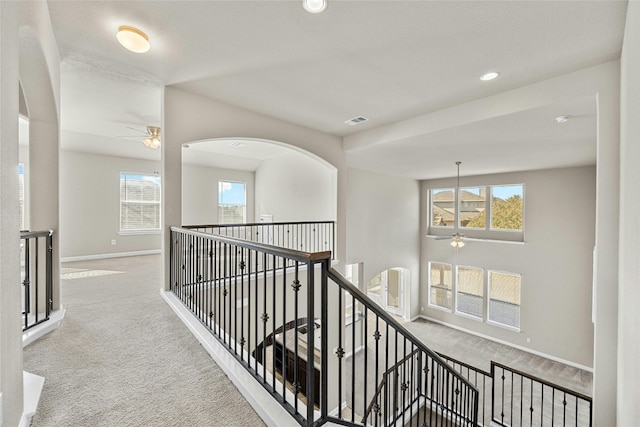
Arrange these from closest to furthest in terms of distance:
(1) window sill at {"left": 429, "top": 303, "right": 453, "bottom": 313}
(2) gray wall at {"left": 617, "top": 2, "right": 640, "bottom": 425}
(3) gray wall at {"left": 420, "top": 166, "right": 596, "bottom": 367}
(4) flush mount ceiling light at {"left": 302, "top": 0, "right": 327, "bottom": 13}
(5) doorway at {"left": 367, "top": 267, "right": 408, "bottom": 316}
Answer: (2) gray wall at {"left": 617, "top": 2, "right": 640, "bottom": 425}
(4) flush mount ceiling light at {"left": 302, "top": 0, "right": 327, "bottom": 13}
(3) gray wall at {"left": 420, "top": 166, "right": 596, "bottom": 367}
(1) window sill at {"left": 429, "top": 303, "right": 453, "bottom": 313}
(5) doorway at {"left": 367, "top": 267, "right": 408, "bottom": 316}

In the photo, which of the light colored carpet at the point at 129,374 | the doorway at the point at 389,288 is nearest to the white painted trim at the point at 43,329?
the light colored carpet at the point at 129,374

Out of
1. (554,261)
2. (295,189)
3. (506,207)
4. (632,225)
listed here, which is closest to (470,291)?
(554,261)

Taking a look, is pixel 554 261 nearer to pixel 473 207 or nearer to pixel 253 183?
pixel 473 207

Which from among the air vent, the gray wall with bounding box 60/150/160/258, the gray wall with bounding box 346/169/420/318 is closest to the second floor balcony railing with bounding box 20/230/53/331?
the air vent

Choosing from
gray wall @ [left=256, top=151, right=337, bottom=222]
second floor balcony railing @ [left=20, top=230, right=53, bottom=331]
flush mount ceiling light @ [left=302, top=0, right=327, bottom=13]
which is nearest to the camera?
flush mount ceiling light @ [left=302, top=0, right=327, bottom=13]

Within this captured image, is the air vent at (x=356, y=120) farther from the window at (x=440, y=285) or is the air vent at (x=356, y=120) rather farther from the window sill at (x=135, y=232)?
the window at (x=440, y=285)

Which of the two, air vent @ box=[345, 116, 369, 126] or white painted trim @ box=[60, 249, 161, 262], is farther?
white painted trim @ box=[60, 249, 161, 262]

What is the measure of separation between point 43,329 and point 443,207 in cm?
1072

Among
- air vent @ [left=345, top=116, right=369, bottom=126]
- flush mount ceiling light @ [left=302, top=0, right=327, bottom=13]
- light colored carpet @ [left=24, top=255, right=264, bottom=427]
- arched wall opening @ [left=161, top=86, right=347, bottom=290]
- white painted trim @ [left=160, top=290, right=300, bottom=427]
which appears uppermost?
air vent @ [left=345, top=116, right=369, bottom=126]

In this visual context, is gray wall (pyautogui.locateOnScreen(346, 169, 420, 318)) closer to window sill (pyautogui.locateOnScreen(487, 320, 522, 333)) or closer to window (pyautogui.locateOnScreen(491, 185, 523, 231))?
window sill (pyautogui.locateOnScreen(487, 320, 522, 333))

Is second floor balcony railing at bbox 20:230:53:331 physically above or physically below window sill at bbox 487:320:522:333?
above

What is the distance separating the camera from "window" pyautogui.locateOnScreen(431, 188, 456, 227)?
10.0 meters

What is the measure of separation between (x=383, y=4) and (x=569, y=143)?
4947 millimetres

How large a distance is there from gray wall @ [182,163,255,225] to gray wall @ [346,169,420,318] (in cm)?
416
